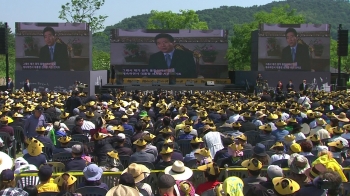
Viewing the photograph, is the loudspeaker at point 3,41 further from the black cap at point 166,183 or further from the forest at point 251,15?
the forest at point 251,15

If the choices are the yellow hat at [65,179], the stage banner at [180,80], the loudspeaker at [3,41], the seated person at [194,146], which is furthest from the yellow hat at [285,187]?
the stage banner at [180,80]

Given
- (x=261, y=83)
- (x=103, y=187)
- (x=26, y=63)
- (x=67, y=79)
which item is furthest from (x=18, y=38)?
(x=103, y=187)

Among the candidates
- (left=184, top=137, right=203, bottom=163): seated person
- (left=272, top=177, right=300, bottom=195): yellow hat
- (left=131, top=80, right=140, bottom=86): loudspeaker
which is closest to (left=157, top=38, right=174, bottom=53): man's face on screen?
(left=131, top=80, right=140, bottom=86): loudspeaker

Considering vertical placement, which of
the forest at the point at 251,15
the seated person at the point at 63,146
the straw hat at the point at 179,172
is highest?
the forest at the point at 251,15

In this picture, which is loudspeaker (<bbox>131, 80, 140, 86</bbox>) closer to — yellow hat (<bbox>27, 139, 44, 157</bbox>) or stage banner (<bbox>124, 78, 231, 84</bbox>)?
stage banner (<bbox>124, 78, 231, 84</bbox>)

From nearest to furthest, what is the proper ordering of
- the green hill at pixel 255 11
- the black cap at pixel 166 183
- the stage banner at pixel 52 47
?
the black cap at pixel 166 183, the stage banner at pixel 52 47, the green hill at pixel 255 11

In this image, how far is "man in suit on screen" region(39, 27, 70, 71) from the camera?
34094 millimetres

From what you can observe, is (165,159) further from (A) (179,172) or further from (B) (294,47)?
(B) (294,47)

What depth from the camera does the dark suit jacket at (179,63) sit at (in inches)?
1426

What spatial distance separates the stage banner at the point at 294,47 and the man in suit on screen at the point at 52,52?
11.7 meters

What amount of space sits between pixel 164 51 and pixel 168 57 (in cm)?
46

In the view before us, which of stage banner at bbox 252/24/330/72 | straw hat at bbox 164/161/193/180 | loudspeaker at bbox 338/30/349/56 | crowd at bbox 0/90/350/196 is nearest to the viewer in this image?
crowd at bbox 0/90/350/196

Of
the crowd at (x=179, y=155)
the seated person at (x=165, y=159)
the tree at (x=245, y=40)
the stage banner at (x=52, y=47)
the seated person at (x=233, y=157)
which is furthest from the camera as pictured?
the tree at (x=245, y=40)

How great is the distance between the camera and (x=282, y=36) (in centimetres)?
3350
